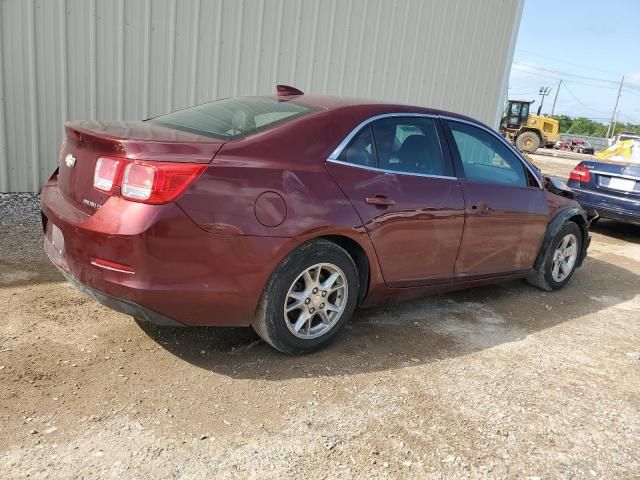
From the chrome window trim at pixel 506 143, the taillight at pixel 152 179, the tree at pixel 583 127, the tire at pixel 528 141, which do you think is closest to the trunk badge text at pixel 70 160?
the taillight at pixel 152 179

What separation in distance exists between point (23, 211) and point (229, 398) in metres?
4.18

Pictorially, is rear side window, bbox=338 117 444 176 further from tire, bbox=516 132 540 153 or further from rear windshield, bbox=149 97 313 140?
tire, bbox=516 132 540 153

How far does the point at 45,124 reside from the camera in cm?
622

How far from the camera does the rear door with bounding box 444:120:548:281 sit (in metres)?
4.05

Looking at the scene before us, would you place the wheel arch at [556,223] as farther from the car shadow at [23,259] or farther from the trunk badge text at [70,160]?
the car shadow at [23,259]

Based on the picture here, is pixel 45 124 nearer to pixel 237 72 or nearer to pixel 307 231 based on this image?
pixel 237 72

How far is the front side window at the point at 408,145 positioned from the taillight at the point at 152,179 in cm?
131

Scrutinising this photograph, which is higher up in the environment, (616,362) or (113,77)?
(113,77)

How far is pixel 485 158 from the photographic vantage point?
4.37 m

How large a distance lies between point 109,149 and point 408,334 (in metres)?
2.31

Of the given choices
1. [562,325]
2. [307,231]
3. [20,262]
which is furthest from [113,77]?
[562,325]

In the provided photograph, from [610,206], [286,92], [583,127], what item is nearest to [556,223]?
[286,92]

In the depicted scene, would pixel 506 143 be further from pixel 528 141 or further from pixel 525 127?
pixel 525 127

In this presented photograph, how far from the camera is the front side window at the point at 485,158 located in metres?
4.09
